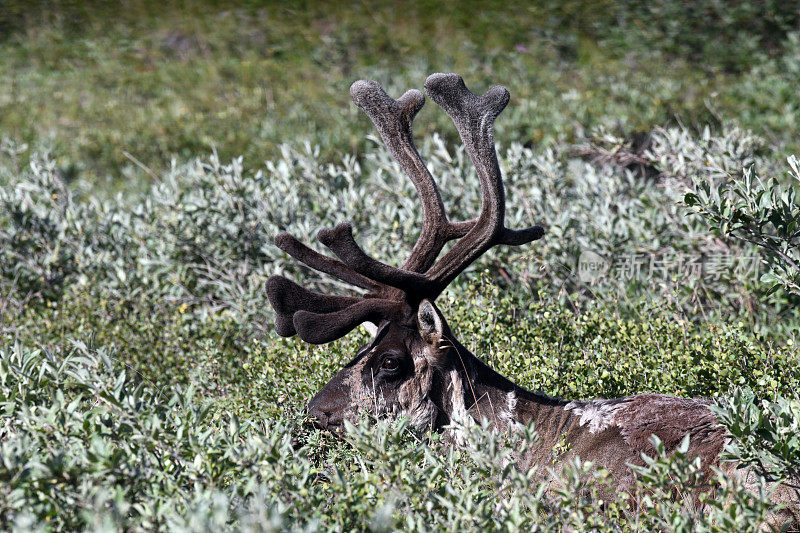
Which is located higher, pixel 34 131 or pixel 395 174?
pixel 395 174

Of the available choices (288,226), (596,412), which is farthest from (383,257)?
(596,412)

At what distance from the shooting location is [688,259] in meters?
6.20

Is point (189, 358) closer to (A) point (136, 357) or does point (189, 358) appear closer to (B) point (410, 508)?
(A) point (136, 357)

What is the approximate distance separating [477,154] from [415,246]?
1.79 feet

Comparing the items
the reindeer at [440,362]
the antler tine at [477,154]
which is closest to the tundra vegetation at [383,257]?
the reindeer at [440,362]

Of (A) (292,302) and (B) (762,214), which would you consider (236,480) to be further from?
(B) (762,214)

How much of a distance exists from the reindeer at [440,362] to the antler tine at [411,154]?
0.02 metres

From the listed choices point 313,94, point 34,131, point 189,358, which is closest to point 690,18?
point 313,94

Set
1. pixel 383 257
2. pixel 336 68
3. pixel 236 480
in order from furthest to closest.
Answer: pixel 336 68 < pixel 383 257 < pixel 236 480

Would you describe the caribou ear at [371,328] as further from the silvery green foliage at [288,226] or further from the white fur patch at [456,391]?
the silvery green foliage at [288,226]

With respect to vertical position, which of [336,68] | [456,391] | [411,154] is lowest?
[336,68]

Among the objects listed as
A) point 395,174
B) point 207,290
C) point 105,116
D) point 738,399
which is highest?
point 738,399

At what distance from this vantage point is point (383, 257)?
6.04 m

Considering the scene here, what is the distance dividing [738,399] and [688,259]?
3382mm
